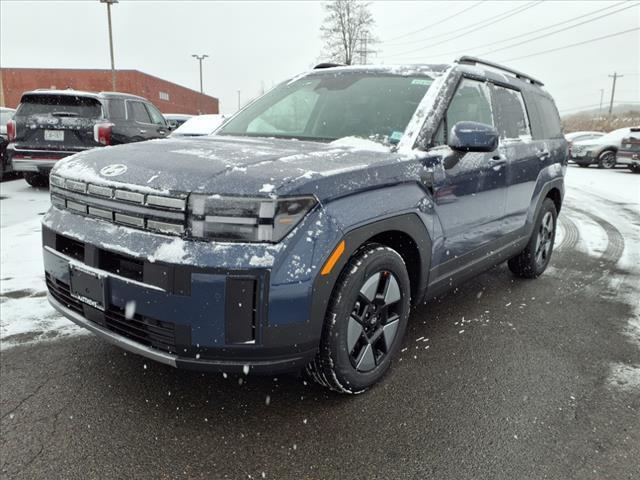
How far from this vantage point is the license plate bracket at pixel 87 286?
219 cm

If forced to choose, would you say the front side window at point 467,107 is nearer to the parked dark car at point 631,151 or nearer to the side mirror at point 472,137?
the side mirror at point 472,137

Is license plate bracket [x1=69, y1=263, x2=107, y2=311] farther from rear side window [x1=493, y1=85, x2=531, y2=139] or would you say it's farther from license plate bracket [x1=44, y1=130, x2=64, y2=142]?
license plate bracket [x1=44, y1=130, x2=64, y2=142]

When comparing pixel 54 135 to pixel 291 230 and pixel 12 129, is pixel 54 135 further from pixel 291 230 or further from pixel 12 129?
pixel 291 230

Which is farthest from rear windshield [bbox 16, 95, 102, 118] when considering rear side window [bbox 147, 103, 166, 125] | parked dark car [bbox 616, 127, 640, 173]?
parked dark car [bbox 616, 127, 640, 173]

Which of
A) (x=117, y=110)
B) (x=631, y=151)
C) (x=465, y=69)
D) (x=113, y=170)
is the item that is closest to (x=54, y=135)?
(x=117, y=110)

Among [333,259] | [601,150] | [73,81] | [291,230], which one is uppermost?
[73,81]

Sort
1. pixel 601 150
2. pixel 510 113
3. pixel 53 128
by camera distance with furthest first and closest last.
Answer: pixel 601 150 < pixel 53 128 < pixel 510 113

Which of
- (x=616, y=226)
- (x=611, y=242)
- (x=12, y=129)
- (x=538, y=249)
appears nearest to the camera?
(x=538, y=249)

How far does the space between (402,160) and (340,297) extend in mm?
818

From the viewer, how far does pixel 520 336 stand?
3.44 meters

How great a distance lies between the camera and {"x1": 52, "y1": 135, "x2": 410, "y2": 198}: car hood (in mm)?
2025

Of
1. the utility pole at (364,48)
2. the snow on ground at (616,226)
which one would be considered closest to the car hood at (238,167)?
the snow on ground at (616,226)

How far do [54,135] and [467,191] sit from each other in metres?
7.76

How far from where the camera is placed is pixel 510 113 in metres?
3.92
